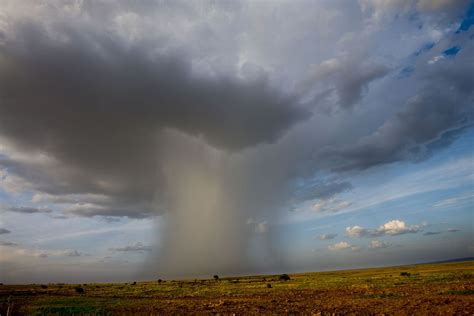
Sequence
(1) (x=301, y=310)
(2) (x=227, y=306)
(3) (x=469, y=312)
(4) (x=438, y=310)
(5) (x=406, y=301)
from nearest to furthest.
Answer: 1. (3) (x=469, y=312)
2. (4) (x=438, y=310)
3. (1) (x=301, y=310)
4. (5) (x=406, y=301)
5. (2) (x=227, y=306)

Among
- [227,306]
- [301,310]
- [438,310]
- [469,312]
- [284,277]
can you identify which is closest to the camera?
[469,312]

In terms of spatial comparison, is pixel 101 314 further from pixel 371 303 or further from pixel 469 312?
pixel 469 312

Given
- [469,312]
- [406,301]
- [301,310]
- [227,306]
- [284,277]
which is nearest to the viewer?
[469,312]

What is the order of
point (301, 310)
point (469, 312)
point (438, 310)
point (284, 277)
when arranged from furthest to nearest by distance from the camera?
point (284, 277) < point (301, 310) < point (438, 310) < point (469, 312)

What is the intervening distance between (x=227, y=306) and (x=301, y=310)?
7734 mm

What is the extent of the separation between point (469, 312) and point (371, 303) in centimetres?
816

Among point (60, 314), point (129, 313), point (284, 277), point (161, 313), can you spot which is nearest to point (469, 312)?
point (161, 313)

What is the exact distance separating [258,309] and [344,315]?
24.7 feet

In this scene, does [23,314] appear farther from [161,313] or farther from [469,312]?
[469,312]

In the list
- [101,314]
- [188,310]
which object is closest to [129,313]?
[101,314]

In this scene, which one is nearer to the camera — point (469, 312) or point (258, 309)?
point (469, 312)

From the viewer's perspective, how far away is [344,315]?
74.8ft

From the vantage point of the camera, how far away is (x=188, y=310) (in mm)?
28469

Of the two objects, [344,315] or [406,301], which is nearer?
[344,315]
